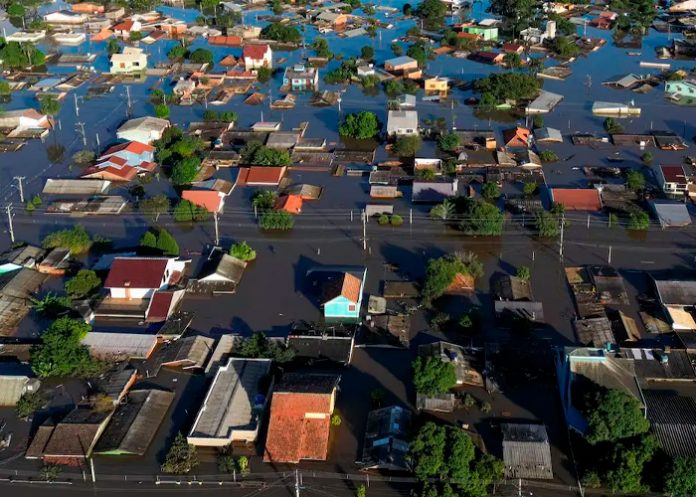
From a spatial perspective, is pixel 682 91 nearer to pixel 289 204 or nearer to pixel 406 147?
pixel 406 147

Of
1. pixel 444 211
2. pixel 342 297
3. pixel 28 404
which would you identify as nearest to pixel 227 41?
pixel 444 211

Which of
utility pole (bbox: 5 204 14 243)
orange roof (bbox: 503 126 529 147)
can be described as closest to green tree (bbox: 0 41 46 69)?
utility pole (bbox: 5 204 14 243)

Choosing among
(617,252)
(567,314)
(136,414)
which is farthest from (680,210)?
(136,414)

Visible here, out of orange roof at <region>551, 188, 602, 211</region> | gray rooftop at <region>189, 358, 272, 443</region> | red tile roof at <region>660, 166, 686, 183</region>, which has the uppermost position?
red tile roof at <region>660, 166, 686, 183</region>

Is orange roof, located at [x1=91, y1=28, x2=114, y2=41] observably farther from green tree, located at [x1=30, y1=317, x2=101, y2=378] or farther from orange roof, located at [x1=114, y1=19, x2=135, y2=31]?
green tree, located at [x1=30, y1=317, x2=101, y2=378]

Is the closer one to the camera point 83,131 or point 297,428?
point 297,428

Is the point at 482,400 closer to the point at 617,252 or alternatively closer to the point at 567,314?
the point at 567,314

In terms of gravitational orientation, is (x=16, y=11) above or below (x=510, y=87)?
below
